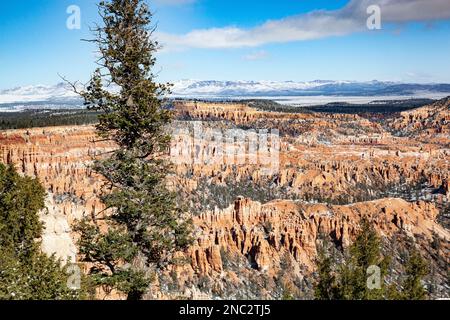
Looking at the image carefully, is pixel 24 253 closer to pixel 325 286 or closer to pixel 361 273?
pixel 325 286

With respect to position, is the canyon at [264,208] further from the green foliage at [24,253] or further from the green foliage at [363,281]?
the green foliage at [363,281]

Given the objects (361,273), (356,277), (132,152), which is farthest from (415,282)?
(132,152)

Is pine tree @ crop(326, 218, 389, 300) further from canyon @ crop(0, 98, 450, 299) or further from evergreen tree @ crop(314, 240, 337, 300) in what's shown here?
canyon @ crop(0, 98, 450, 299)

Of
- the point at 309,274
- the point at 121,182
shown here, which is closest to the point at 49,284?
the point at 121,182

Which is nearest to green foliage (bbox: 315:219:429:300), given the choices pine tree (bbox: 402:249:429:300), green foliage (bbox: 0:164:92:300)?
pine tree (bbox: 402:249:429:300)

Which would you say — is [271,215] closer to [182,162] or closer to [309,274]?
[309,274]
